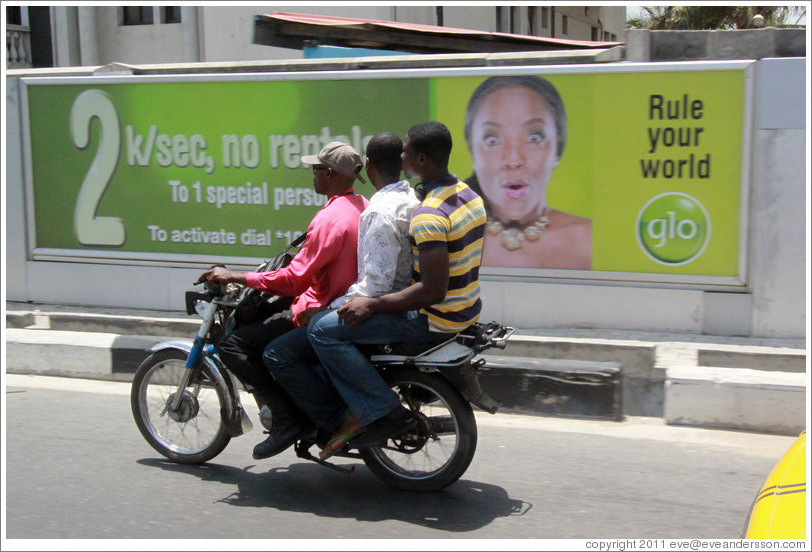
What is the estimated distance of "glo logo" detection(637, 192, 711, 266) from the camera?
6852mm

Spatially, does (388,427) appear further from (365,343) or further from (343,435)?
(365,343)

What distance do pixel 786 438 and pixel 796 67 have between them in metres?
2.80

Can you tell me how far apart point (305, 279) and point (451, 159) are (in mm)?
3513

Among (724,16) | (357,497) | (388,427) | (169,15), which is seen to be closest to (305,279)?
(388,427)

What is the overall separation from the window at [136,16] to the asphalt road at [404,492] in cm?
1747

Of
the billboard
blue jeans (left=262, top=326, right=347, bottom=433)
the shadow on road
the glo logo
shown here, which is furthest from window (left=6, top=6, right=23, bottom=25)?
blue jeans (left=262, top=326, right=347, bottom=433)

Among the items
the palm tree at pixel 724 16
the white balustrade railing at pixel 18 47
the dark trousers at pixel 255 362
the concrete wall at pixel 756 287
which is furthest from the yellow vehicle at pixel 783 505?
the palm tree at pixel 724 16

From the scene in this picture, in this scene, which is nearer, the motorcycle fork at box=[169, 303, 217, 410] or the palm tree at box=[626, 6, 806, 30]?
the motorcycle fork at box=[169, 303, 217, 410]

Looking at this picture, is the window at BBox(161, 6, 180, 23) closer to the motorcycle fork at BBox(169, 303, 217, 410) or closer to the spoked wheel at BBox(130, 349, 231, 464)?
the spoked wheel at BBox(130, 349, 231, 464)

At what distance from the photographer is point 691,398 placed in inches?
222

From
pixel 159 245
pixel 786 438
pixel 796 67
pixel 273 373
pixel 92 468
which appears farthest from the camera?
pixel 159 245

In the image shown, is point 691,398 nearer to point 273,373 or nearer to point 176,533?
point 273,373

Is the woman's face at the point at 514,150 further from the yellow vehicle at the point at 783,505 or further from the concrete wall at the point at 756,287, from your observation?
the yellow vehicle at the point at 783,505

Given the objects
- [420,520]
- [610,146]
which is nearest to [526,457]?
[420,520]
